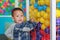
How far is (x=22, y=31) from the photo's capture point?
2.37 m

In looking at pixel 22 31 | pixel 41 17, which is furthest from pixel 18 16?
pixel 41 17

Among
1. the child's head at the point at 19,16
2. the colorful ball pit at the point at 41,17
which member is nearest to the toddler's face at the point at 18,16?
the child's head at the point at 19,16

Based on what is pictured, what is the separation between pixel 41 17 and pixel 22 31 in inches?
11.7

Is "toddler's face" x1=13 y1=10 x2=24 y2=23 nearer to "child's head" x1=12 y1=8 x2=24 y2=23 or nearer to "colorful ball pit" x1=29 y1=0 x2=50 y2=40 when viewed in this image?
"child's head" x1=12 y1=8 x2=24 y2=23

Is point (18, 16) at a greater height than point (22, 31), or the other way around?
point (18, 16)

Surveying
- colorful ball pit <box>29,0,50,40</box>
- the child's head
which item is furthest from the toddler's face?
colorful ball pit <box>29,0,50,40</box>

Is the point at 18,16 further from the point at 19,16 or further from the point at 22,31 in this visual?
the point at 22,31

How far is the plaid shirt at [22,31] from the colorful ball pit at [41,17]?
0.06 metres

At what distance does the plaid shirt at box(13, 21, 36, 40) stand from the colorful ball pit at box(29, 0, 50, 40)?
2.4 inches

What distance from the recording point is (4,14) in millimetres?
4527

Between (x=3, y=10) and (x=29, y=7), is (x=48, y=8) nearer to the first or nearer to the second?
(x=29, y=7)

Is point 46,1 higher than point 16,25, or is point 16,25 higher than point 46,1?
point 46,1

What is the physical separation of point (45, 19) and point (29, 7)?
41 cm

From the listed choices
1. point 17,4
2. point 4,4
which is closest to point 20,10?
point 17,4
